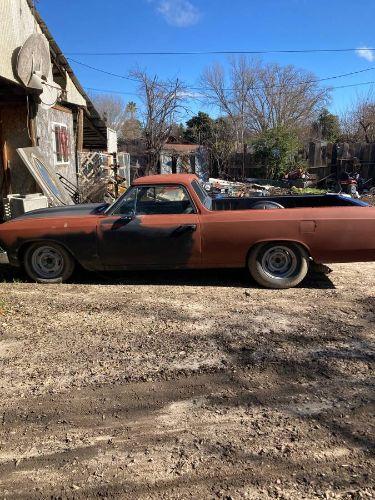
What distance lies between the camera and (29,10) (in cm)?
1024

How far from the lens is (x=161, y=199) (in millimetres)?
6059

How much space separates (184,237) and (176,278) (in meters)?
0.82

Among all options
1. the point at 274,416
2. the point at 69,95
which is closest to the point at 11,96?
the point at 69,95

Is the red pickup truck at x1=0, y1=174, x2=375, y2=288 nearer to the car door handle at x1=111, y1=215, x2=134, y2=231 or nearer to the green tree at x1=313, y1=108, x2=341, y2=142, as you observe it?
the car door handle at x1=111, y1=215, x2=134, y2=231

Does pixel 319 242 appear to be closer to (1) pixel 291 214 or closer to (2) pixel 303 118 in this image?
(1) pixel 291 214

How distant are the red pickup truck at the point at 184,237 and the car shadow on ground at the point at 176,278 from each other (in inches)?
11.2

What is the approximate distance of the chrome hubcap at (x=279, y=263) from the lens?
5.88 metres

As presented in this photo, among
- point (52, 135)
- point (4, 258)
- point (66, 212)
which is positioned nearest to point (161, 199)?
point (66, 212)

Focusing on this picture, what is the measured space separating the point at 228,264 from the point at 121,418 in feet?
10.3

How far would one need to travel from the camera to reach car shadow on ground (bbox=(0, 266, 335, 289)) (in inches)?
242

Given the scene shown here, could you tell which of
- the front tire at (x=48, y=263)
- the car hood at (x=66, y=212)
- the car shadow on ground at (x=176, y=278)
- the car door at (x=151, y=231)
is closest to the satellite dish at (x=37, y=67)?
the car hood at (x=66, y=212)

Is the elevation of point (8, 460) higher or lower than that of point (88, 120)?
lower

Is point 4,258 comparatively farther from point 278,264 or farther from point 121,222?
point 278,264

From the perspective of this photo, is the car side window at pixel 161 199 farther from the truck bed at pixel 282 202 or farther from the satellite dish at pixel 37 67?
the satellite dish at pixel 37 67
